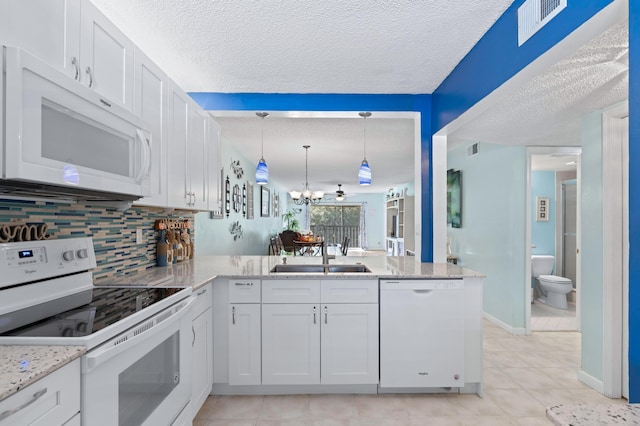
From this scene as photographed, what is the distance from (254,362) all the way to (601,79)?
2.97 meters

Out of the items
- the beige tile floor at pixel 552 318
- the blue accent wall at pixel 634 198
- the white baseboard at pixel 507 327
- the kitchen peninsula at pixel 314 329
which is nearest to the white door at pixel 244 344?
the kitchen peninsula at pixel 314 329

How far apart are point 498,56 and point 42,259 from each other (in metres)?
2.55

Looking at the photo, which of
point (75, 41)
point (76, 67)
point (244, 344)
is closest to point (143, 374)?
point (244, 344)

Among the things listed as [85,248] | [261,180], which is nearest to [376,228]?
[261,180]

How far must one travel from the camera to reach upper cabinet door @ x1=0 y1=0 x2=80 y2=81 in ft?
3.63

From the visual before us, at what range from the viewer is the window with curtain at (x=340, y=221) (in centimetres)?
1316

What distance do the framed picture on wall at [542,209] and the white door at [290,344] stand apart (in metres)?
4.91

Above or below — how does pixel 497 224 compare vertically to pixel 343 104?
below

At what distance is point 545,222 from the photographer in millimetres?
5652

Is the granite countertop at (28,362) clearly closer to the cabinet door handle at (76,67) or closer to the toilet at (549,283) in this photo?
the cabinet door handle at (76,67)

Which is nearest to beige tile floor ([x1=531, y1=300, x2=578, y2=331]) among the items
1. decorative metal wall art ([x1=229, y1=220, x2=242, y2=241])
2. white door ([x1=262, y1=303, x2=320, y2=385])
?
white door ([x1=262, y1=303, x2=320, y2=385])

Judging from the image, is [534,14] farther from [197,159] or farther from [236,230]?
[236,230]

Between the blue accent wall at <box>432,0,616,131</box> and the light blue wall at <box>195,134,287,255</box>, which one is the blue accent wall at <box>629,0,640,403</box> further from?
the light blue wall at <box>195,134,287,255</box>

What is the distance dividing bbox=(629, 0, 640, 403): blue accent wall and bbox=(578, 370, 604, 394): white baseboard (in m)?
2.03
